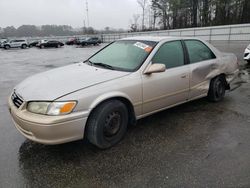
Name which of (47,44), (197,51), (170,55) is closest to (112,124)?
(170,55)

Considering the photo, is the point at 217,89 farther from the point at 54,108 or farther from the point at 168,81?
the point at 54,108

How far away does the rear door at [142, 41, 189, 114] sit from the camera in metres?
3.58

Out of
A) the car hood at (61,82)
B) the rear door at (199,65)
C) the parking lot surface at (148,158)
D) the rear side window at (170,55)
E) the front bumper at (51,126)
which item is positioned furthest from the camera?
the rear door at (199,65)

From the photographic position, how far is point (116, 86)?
10.3ft

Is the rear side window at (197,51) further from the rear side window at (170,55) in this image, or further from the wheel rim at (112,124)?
the wheel rim at (112,124)

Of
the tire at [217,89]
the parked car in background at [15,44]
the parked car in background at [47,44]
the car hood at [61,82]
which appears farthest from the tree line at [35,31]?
the car hood at [61,82]

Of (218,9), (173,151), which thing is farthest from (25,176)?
(218,9)

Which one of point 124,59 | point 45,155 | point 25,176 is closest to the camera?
point 25,176

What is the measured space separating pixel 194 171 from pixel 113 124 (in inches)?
48.3

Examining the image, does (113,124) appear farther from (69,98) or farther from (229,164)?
(229,164)

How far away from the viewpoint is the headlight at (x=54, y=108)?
2.71 meters

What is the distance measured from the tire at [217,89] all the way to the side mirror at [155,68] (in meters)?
1.98

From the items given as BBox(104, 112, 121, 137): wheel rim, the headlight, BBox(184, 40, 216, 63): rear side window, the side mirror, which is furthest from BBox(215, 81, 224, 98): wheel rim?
the headlight

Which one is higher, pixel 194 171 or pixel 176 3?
pixel 176 3
